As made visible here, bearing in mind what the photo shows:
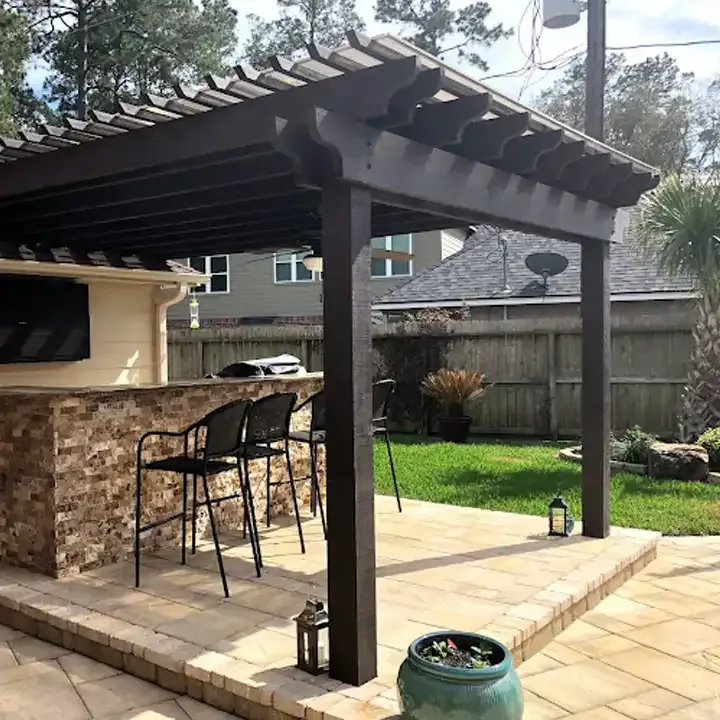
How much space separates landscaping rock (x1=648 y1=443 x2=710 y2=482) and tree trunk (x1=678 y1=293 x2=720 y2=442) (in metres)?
1.14

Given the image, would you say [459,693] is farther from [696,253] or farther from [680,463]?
[696,253]

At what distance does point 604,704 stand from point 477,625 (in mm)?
675

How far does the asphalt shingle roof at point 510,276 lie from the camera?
40.5 ft

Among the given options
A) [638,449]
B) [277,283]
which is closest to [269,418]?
[638,449]

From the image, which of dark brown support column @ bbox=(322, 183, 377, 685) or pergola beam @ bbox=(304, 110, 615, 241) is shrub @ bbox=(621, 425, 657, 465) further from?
dark brown support column @ bbox=(322, 183, 377, 685)

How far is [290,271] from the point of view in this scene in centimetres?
1819

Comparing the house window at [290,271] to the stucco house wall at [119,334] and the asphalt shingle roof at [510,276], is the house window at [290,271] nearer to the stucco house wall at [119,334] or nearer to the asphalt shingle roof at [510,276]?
the asphalt shingle roof at [510,276]

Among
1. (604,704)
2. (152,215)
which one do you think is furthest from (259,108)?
(604,704)

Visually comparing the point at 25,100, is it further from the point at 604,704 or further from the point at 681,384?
the point at 604,704

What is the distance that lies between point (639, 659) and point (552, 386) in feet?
23.9

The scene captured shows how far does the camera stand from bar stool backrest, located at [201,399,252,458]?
4020 millimetres

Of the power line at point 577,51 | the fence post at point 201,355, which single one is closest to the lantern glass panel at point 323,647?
the power line at point 577,51

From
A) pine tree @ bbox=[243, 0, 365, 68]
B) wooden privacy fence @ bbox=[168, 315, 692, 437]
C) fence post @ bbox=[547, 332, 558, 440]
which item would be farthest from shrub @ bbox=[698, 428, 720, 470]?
pine tree @ bbox=[243, 0, 365, 68]

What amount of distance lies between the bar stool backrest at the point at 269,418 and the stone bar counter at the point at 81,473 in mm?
590
